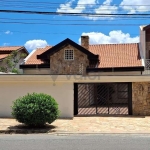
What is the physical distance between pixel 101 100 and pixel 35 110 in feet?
27.4

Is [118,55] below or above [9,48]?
below

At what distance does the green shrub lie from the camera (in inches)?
463

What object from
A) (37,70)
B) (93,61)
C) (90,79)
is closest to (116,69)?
(93,61)

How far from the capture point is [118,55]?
1074 inches

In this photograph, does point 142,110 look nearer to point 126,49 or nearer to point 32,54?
point 126,49

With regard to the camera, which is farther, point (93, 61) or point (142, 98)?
point (93, 61)

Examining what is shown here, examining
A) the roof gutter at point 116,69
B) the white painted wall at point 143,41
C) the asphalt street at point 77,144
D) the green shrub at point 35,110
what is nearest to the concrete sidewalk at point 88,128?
the green shrub at point 35,110

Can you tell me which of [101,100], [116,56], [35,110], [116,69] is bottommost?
[101,100]

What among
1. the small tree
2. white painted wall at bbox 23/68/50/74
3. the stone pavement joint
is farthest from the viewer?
the small tree

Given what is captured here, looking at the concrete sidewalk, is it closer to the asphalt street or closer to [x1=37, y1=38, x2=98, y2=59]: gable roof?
the asphalt street

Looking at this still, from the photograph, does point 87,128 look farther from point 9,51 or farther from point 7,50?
point 7,50

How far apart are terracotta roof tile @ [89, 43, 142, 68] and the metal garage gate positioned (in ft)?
11.1

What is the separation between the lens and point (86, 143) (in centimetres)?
893

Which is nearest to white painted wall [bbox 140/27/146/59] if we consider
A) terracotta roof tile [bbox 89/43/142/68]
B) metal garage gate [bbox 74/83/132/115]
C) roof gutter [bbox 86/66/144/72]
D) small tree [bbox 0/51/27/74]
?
terracotta roof tile [bbox 89/43/142/68]
